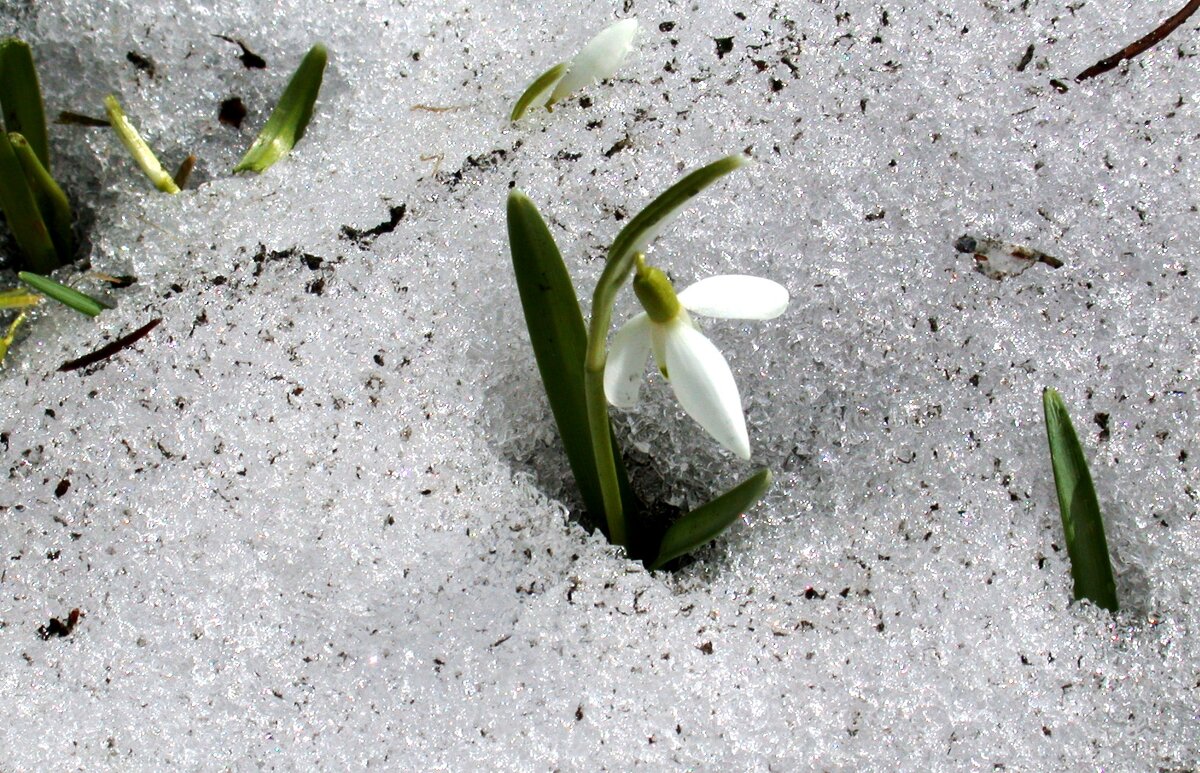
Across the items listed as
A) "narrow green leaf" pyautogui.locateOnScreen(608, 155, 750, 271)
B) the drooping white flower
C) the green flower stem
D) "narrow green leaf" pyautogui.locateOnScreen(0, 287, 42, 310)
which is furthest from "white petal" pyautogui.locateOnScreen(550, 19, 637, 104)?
"narrow green leaf" pyautogui.locateOnScreen(0, 287, 42, 310)

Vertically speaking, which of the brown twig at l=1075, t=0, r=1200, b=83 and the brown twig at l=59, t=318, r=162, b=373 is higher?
the brown twig at l=59, t=318, r=162, b=373

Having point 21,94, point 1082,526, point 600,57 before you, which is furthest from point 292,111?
point 1082,526

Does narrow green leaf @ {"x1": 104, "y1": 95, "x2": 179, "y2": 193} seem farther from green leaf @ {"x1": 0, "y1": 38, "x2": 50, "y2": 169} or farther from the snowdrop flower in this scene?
the snowdrop flower

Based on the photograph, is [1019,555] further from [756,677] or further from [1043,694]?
[756,677]

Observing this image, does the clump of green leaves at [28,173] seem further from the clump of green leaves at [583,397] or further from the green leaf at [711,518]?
the green leaf at [711,518]

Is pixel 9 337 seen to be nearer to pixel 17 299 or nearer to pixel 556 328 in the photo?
pixel 17 299

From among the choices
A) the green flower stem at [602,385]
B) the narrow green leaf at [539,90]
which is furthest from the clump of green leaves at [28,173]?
the green flower stem at [602,385]

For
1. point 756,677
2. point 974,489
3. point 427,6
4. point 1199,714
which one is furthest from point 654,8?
point 1199,714
